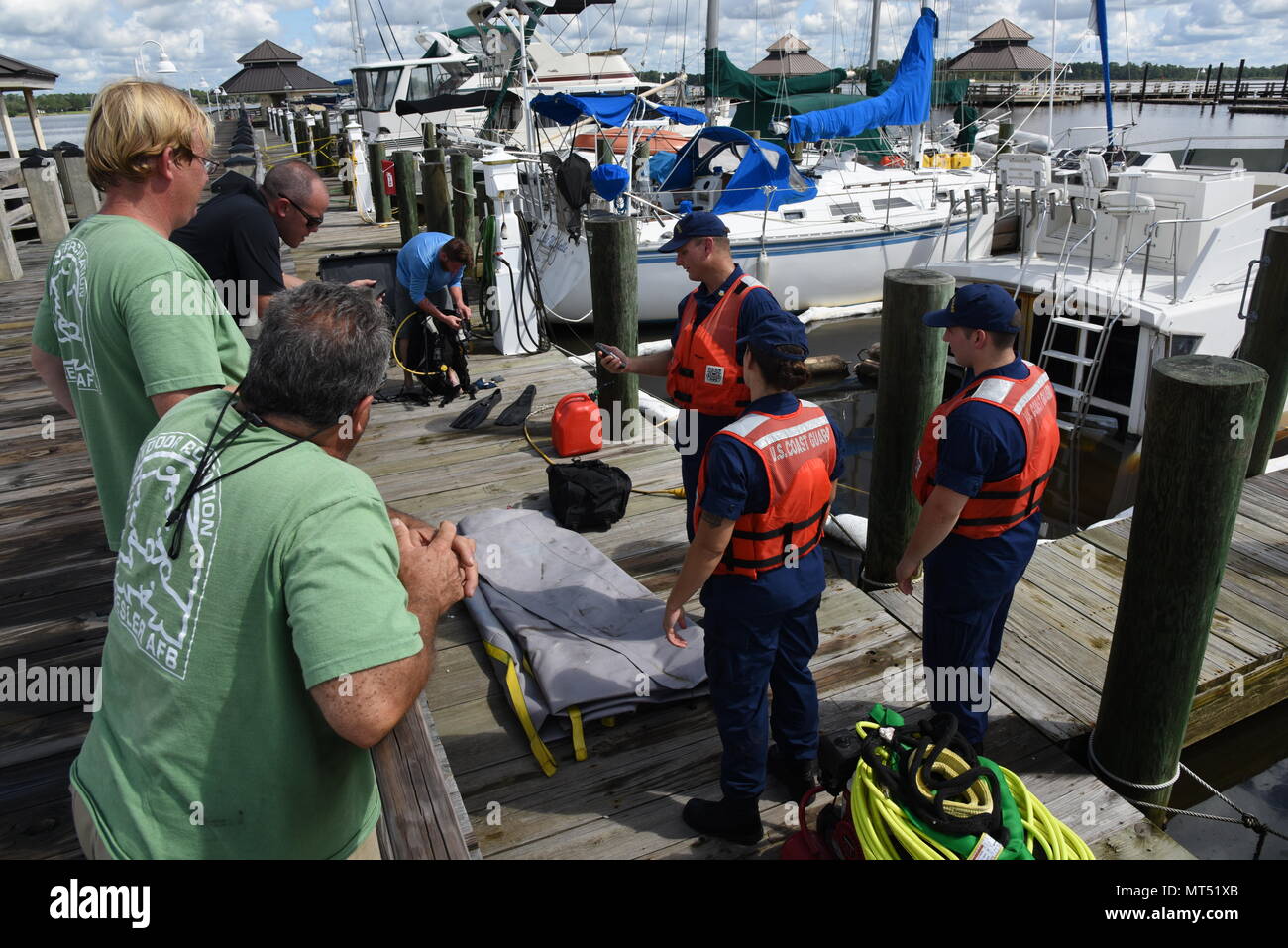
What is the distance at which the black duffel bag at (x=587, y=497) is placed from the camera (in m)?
4.92

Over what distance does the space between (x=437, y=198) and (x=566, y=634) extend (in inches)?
293

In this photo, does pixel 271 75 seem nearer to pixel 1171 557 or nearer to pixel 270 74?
pixel 270 74

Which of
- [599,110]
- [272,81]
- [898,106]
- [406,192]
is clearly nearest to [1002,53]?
[272,81]

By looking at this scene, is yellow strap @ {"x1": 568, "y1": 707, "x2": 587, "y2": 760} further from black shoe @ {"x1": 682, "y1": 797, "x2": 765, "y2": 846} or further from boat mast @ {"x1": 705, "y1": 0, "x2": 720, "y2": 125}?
boat mast @ {"x1": 705, "y1": 0, "x2": 720, "y2": 125}

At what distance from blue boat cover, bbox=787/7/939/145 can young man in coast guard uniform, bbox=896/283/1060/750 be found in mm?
12287

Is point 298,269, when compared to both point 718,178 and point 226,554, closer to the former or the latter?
point 718,178

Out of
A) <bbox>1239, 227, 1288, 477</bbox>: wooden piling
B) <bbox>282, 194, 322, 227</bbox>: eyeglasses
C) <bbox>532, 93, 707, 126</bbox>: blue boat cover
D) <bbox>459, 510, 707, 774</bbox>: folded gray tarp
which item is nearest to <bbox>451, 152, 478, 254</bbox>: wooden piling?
<bbox>532, 93, 707, 126</bbox>: blue boat cover

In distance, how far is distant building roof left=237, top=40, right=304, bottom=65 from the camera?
4919cm

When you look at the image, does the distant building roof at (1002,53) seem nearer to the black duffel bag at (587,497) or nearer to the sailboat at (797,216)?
the sailboat at (797,216)

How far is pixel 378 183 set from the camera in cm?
1655

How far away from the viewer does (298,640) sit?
4.05 feet
